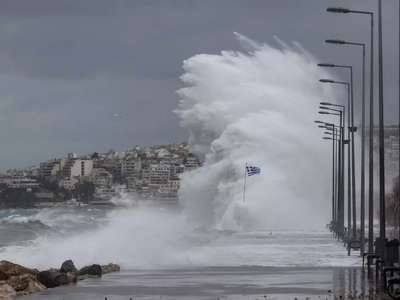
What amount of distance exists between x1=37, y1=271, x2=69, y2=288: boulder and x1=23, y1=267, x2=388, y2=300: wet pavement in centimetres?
40

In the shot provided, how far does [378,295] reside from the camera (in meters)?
19.7

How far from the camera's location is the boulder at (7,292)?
20.8 metres

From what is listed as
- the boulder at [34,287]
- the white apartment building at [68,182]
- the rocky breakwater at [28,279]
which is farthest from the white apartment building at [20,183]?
the boulder at [34,287]

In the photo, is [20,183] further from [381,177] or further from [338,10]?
[381,177]

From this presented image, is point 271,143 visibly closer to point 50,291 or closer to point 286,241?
point 286,241

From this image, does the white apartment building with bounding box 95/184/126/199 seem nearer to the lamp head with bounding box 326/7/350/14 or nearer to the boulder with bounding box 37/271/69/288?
the lamp head with bounding box 326/7/350/14

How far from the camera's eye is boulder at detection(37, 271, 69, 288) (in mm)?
23750

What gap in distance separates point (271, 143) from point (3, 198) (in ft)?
317

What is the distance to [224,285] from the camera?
2317cm

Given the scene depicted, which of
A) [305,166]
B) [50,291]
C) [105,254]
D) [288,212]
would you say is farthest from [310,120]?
[50,291]

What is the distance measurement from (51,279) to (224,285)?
3.83 metres

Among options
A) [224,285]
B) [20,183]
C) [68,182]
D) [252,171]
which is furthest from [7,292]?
[68,182]

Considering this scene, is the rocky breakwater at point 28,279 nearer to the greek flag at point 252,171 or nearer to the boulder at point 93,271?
the boulder at point 93,271

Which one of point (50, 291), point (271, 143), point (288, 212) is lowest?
point (50, 291)
